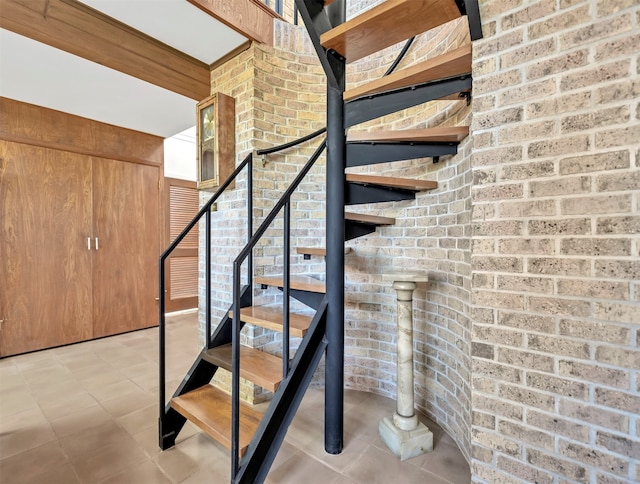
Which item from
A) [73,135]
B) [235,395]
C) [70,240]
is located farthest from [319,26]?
[70,240]

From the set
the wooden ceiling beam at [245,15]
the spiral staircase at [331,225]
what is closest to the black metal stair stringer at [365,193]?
the spiral staircase at [331,225]

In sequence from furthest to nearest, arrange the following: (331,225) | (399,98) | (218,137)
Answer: (218,137), (331,225), (399,98)

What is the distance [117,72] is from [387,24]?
230cm

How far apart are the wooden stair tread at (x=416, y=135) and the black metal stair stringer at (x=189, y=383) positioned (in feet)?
4.44

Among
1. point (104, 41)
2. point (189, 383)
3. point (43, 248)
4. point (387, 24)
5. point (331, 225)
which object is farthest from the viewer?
point (43, 248)

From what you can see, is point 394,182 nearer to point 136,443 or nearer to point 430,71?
point 430,71

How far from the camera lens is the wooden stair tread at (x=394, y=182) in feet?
5.72

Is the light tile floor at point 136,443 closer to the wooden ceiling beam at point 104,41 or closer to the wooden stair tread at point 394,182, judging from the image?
the wooden stair tread at point 394,182

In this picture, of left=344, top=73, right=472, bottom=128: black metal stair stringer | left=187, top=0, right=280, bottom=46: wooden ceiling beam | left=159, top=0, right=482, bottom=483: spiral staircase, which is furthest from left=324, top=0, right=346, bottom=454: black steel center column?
left=187, top=0, right=280, bottom=46: wooden ceiling beam

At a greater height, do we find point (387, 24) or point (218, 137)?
point (387, 24)

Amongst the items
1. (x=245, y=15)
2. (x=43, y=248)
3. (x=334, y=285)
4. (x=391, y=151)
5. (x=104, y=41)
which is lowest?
(x=334, y=285)

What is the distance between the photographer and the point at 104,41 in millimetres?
2117

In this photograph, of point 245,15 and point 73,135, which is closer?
point 245,15

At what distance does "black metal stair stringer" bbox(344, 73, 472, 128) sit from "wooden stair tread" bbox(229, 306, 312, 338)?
1.16 meters
